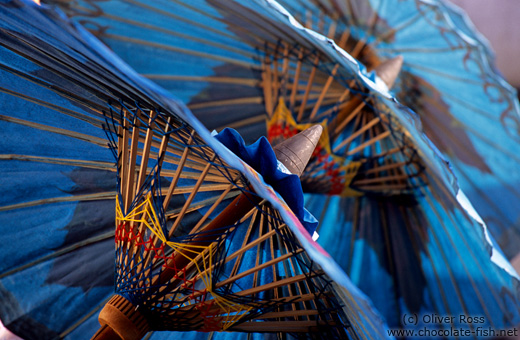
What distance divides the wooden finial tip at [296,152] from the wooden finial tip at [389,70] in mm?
939

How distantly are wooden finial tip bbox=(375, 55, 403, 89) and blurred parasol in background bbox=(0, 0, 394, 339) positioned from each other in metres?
0.98

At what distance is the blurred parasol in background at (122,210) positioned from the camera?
97 cm

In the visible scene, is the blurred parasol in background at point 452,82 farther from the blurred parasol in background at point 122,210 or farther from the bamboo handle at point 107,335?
the bamboo handle at point 107,335

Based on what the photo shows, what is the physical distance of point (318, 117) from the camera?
218cm

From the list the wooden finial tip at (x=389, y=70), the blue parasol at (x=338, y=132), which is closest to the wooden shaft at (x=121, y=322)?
the blue parasol at (x=338, y=132)

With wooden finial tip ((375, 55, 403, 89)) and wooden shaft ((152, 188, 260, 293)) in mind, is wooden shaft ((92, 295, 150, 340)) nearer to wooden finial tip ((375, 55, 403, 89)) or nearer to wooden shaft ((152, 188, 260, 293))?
wooden shaft ((152, 188, 260, 293))

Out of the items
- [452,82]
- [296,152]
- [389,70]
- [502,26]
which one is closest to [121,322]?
[296,152]

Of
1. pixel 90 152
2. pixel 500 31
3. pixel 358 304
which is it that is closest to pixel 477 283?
pixel 358 304

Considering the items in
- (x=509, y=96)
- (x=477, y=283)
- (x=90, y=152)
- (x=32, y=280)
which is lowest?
(x=32, y=280)

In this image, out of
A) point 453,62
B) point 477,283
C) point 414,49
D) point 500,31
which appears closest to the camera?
point 477,283

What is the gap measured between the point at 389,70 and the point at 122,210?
1.39 metres

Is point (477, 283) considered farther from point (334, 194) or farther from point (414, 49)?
point (414, 49)

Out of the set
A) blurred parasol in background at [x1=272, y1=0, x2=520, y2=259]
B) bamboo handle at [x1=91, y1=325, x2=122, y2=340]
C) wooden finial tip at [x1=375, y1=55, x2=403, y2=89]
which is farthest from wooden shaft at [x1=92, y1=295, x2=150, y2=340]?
blurred parasol in background at [x1=272, y1=0, x2=520, y2=259]

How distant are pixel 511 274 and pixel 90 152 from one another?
1314mm
